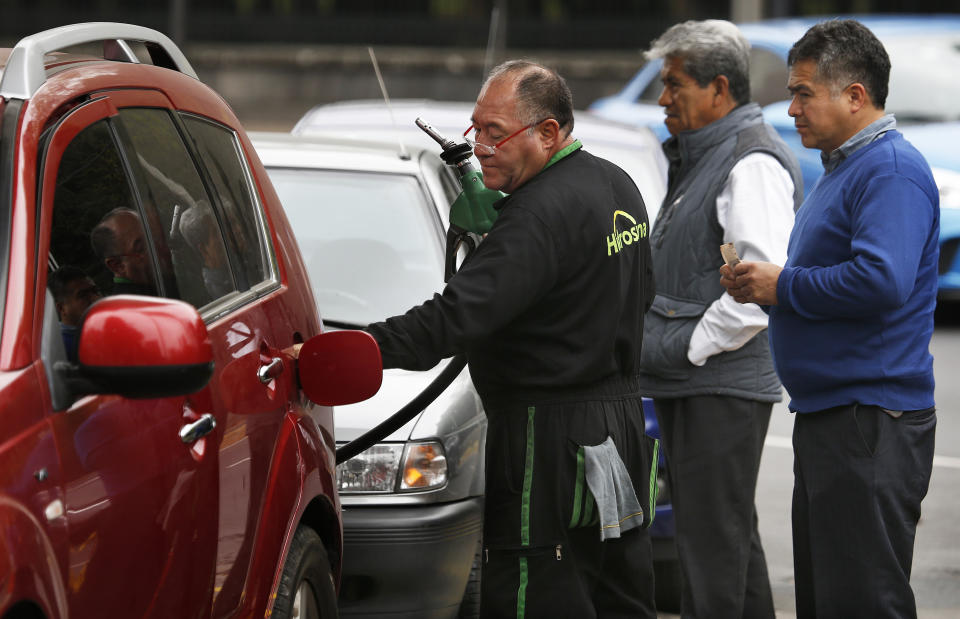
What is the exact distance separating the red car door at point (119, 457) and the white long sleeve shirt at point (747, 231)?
1837 mm

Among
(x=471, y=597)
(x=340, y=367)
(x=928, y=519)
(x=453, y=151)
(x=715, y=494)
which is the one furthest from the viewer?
(x=928, y=519)

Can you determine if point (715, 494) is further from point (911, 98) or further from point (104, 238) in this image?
point (911, 98)

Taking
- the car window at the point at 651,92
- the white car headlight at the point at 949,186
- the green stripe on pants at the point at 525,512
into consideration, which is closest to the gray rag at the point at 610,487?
the green stripe on pants at the point at 525,512

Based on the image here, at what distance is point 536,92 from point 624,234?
41cm

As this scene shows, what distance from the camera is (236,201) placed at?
3.58 metres

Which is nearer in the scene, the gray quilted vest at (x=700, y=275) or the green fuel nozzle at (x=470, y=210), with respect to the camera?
the green fuel nozzle at (x=470, y=210)

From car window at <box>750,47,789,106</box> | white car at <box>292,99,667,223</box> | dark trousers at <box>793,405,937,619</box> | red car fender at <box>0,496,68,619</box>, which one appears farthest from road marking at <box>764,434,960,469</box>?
red car fender at <box>0,496,68,619</box>

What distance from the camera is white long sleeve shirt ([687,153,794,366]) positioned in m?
4.26

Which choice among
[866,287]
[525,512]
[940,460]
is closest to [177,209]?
[525,512]

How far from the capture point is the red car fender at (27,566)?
2.08 meters

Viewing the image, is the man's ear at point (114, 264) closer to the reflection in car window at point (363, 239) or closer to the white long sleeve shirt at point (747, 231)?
the white long sleeve shirt at point (747, 231)

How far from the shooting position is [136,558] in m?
2.50

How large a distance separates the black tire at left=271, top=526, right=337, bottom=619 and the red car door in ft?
1.44

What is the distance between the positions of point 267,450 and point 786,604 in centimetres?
276
